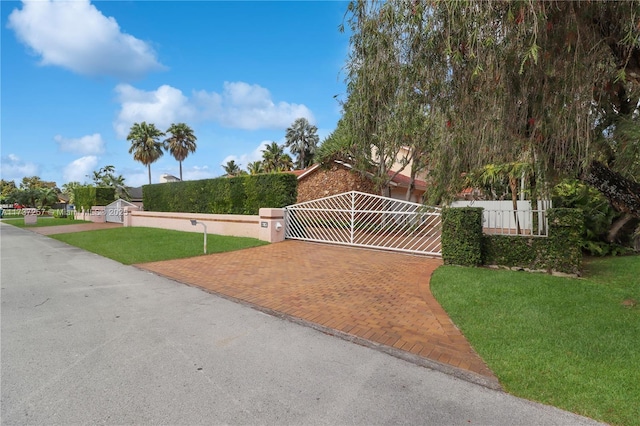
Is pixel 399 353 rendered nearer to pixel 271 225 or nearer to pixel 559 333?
pixel 559 333

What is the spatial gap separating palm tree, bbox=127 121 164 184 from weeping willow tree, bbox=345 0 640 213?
3749cm

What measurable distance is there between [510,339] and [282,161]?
37792 mm

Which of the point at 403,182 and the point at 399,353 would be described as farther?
the point at 403,182

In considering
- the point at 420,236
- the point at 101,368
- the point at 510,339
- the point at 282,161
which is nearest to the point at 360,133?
the point at 510,339

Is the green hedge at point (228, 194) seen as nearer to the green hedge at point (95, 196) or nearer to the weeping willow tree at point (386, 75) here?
the weeping willow tree at point (386, 75)

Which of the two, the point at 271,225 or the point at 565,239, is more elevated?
the point at 271,225

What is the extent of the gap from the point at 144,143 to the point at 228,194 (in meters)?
25.8

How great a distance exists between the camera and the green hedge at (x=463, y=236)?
303 inches

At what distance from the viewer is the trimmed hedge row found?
686 centimetres

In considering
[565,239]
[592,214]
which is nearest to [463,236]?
[565,239]

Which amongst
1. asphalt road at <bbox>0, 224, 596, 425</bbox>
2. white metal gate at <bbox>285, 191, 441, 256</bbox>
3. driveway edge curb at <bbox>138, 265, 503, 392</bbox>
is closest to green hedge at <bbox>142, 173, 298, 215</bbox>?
white metal gate at <bbox>285, 191, 441, 256</bbox>

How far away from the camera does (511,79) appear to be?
3.43m

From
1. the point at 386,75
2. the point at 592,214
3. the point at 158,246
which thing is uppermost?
the point at 386,75

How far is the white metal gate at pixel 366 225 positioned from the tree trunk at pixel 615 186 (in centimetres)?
534
